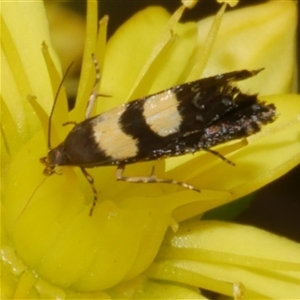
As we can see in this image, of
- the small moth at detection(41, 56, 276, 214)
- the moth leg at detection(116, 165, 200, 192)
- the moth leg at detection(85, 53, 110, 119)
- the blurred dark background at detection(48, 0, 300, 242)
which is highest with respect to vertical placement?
the moth leg at detection(85, 53, 110, 119)

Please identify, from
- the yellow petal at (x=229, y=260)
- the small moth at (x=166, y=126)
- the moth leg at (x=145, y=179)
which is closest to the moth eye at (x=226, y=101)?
the small moth at (x=166, y=126)

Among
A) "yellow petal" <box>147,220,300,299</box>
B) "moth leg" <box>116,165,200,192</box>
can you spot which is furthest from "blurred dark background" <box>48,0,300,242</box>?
"moth leg" <box>116,165,200,192</box>

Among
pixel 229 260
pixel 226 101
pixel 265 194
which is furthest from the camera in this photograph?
pixel 265 194

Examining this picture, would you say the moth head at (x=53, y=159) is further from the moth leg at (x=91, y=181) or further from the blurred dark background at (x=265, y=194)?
the blurred dark background at (x=265, y=194)

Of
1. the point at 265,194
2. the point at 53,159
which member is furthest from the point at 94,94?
the point at 265,194

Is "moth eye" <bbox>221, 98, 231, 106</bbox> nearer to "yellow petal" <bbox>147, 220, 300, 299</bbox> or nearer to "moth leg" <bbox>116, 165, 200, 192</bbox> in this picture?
"moth leg" <bbox>116, 165, 200, 192</bbox>

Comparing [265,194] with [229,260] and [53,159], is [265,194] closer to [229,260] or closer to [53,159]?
[229,260]
